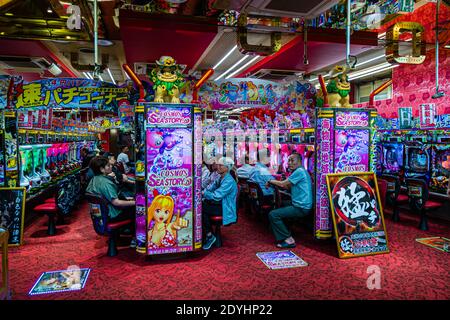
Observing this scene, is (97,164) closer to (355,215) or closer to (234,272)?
(234,272)

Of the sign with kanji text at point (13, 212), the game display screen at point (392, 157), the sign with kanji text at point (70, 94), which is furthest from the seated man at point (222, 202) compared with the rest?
the game display screen at point (392, 157)

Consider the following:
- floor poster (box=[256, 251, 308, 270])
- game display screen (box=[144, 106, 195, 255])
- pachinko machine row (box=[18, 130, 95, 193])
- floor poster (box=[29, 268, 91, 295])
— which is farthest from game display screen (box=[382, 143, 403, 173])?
pachinko machine row (box=[18, 130, 95, 193])

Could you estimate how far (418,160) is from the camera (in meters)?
6.44

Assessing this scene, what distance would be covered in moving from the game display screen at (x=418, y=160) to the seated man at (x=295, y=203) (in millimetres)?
3137

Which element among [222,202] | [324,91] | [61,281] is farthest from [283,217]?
[61,281]

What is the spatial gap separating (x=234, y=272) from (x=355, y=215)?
5.77 feet

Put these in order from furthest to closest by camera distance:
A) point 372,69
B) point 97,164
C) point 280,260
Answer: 1. point 372,69
2. point 97,164
3. point 280,260

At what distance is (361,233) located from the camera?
4238 mm

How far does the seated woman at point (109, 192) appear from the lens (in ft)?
13.4

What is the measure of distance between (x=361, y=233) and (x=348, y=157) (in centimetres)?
106

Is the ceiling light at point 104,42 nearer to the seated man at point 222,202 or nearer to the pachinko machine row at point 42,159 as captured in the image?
the pachinko machine row at point 42,159

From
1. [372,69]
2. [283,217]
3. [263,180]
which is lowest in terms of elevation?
[283,217]

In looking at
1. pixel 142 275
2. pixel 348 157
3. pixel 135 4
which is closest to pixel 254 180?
pixel 348 157

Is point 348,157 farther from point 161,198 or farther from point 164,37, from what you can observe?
point 164,37
